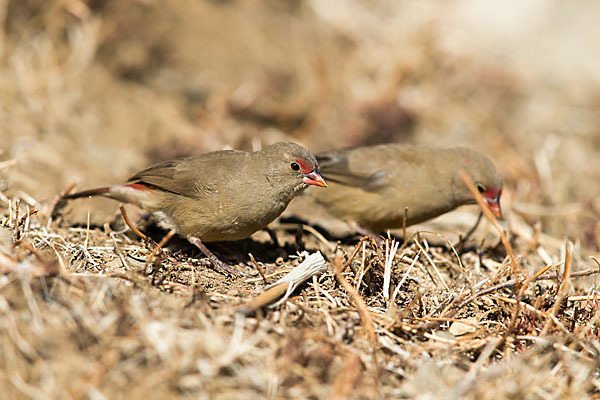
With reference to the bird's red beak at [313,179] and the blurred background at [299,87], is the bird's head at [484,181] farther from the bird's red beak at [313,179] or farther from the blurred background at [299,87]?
the bird's red beak at [313,179]

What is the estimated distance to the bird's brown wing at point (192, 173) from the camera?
13.4 feet

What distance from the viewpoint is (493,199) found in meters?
5.10

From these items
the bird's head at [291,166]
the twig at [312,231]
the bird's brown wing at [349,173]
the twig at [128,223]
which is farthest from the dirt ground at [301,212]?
the bird's head at [291,166]

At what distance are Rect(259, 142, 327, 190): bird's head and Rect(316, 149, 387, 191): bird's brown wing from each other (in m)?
0.83

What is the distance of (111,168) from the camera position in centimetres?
569

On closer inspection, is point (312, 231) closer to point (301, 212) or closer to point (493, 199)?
point (301, 212)

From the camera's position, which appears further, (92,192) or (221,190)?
(92,192)

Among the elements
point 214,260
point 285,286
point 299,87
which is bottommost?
point 214,260

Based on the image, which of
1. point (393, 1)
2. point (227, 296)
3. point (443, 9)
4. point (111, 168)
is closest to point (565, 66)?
point (443, 9)

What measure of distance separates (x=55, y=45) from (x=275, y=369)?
5.44 metres

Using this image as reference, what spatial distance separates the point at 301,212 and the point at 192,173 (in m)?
1.45

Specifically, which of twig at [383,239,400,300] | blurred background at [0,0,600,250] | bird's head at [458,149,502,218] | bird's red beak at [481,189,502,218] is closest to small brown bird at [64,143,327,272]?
twig at [383,239,400,300]

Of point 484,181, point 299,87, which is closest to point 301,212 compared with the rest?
point 484,181

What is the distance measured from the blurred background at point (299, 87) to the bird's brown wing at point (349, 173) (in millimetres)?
1043
